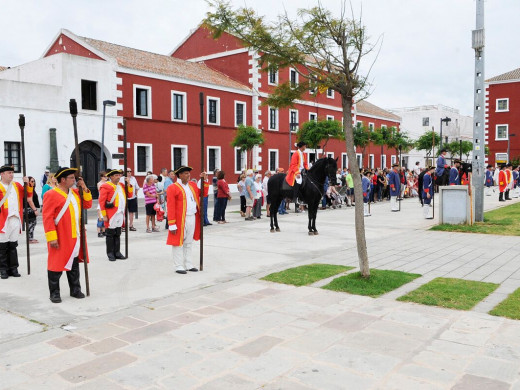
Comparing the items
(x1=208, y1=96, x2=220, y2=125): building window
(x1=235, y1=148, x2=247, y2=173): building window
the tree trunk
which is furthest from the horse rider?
(x1=235, y1=148, x2=247, y2=173): building window

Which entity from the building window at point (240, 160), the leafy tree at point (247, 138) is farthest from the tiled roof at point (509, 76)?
the leafy tree at point (247, 138)

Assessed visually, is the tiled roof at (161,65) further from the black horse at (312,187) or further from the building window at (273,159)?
the black horse at (312,187)

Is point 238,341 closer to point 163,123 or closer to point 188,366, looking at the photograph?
point 188,366

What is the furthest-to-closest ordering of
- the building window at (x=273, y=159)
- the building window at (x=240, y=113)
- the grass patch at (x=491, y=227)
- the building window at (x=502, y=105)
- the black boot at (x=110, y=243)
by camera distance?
the building window at (x=502, y=105)
the building window at (x=273, y=159)
the building window at (x=240, y=113)
the grass patch at (x=491, y=227)
the black boot at (x=110, y=243)

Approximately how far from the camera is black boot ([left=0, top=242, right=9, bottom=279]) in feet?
25.3

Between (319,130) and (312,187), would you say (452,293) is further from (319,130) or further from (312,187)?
(319,130)

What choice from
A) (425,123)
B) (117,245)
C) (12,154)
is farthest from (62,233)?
(425,123)

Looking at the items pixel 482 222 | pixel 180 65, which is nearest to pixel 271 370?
pixel 482 222

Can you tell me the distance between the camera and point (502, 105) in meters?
50.8

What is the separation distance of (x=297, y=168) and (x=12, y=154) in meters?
16.0

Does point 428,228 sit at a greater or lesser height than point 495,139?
lesser

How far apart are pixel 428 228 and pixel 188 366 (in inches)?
434

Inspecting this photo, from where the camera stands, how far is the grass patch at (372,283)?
6.58 metres

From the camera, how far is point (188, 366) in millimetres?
4156
